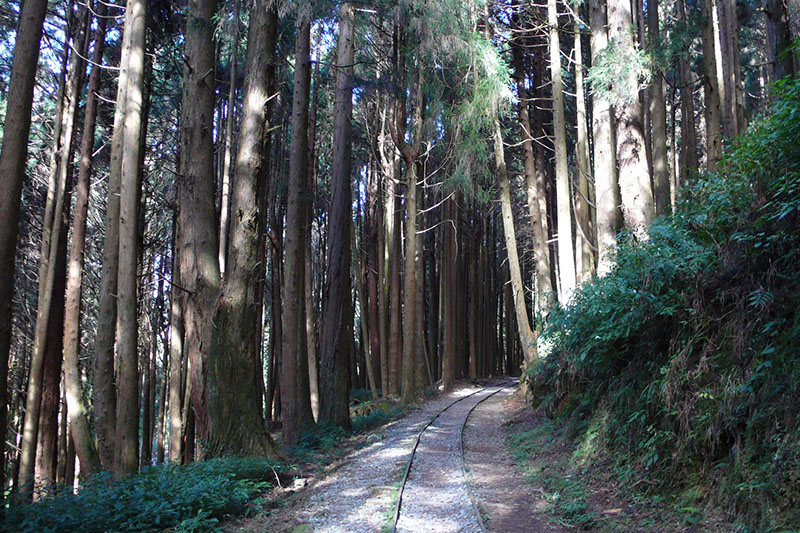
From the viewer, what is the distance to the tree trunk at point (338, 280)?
1243cm

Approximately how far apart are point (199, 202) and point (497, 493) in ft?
20.6

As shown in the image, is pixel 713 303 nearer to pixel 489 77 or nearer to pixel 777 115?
pixel 777 115

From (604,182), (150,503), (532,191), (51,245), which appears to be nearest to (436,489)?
(150,503)

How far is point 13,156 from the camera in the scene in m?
6.23

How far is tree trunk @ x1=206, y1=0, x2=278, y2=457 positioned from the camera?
8461 millimetres

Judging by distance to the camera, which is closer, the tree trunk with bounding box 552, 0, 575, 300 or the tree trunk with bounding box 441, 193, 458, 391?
the tree trunk with bounding box 552, 0, 575, 300

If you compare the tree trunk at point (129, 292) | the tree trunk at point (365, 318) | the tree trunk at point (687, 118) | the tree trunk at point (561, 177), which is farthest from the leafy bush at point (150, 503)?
the tree trunk at point (687, 118)

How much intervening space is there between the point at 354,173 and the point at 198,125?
57.1ft

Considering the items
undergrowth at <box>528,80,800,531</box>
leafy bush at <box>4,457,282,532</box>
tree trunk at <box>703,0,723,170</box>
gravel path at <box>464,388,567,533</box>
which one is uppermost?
tree trunk at <box>703,0,723,170</box>

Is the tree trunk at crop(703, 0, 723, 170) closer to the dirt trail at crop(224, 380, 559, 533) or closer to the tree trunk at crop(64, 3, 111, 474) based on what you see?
the dirt trail at crop(224, 380, 559, 533)

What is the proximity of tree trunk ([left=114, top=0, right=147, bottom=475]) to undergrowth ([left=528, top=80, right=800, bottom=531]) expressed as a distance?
6.98 meters

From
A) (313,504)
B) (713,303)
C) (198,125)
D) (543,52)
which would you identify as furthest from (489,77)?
(313,504)

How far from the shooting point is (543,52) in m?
18.7

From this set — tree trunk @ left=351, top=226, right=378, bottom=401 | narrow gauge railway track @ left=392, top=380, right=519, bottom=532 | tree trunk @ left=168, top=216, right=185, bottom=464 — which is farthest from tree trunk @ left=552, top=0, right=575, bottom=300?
tree trunk @ left=168, top=216, right=185, bottom=464
